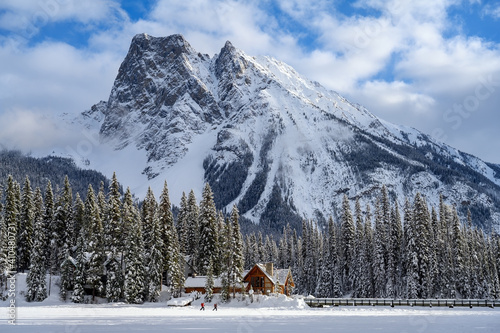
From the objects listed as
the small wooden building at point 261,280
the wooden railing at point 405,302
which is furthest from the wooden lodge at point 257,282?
the wooden railing at point 405,302

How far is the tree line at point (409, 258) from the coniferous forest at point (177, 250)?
0.19 m

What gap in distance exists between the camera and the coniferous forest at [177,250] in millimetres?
66500

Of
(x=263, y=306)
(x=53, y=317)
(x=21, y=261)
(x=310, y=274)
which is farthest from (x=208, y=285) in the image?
(x=310, y=274)

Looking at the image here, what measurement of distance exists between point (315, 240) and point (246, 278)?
35.9 meters

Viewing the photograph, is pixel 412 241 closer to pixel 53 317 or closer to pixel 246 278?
pixel 246 278

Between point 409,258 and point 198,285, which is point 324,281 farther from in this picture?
point 198,285

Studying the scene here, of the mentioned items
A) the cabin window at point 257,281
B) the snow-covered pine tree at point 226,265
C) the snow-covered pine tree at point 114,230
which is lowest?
the cabin window at point 257,281

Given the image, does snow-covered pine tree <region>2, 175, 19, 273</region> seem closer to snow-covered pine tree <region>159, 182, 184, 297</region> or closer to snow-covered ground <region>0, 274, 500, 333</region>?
snow-covered ground <region>0, 274, 500, 333</region>

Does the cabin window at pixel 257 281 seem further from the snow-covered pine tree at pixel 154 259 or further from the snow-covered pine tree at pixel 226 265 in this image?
the snow-covered pine tree at pixel 154 259

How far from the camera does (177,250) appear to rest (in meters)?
73.6

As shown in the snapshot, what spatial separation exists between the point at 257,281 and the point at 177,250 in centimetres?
1668

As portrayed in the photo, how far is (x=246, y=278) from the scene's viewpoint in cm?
8244

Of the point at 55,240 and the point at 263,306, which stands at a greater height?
the point at 55,240

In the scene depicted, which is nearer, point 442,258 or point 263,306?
point 263,306
